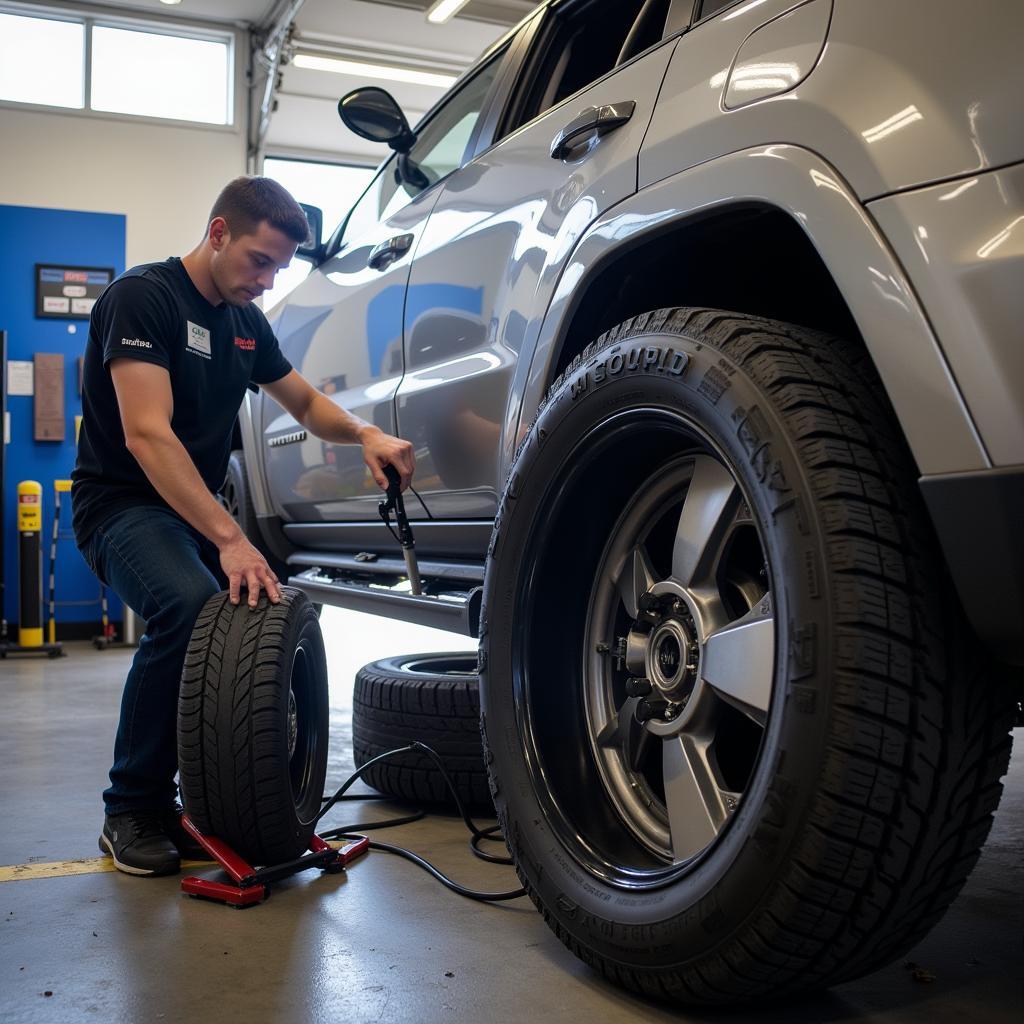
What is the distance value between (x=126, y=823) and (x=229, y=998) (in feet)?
2.55

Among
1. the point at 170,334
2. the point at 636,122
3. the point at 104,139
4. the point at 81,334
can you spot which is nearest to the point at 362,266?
the point at 170,334

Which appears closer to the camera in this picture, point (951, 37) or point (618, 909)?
point (951, 37)

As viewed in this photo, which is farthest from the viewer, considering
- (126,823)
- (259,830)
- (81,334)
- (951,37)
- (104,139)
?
(104,139)

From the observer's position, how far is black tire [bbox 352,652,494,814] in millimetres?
2391

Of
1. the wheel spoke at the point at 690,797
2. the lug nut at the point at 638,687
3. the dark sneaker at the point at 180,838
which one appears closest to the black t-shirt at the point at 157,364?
the dark sneaker at the point at 180,838

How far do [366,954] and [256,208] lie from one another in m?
1.54

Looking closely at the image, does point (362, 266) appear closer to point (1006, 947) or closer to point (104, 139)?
point (1006, 947)

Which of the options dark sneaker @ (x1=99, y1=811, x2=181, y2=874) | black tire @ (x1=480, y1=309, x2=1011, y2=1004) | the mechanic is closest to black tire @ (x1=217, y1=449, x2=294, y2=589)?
the mechanic

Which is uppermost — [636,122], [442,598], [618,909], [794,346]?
[636,122]

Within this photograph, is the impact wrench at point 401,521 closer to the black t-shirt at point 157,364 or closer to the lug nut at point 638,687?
the black t-shirt at point 157,364

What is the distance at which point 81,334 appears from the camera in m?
7.48

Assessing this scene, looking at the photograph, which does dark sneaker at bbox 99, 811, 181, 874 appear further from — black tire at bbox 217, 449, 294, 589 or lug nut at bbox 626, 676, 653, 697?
black tire at bbox 217, 449, 294, 589

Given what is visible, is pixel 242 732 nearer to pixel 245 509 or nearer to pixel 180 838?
pixel 180 838

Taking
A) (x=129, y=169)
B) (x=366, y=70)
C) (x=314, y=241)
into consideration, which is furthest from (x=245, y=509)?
(x=366, y=70)
